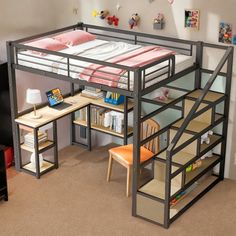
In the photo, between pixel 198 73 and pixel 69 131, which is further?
pixel 69 131

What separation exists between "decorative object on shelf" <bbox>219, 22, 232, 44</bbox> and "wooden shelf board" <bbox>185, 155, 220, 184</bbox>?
117 cm

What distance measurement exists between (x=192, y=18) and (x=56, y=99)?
1649mm

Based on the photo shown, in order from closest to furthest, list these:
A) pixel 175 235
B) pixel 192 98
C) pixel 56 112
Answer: pixel 175 235
pixel 192 98
pixel 56 112

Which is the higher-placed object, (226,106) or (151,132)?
(226,106)

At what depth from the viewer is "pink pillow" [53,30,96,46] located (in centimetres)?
580

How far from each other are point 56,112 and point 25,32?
0.90 meters

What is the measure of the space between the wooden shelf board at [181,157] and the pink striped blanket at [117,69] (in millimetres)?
808

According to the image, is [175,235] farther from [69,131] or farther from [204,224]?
[69,131]

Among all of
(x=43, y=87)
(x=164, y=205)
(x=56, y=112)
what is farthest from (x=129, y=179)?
(x=43, y=87)

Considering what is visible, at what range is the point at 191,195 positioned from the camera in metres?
5.60

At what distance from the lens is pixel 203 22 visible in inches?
219

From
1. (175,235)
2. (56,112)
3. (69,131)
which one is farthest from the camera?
(69,131)

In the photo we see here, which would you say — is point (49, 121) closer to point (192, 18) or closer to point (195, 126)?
point (195, 126)

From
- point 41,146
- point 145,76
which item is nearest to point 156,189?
point 145,76
